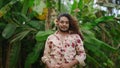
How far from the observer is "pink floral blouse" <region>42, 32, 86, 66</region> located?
3.70 meters

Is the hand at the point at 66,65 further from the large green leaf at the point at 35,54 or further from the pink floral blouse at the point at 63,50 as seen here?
the large green leaf at the point at 35,54

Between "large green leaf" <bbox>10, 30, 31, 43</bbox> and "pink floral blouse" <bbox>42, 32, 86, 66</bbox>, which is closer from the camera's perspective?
"pink floral blouse" <bbox>42, 32, 86, 66</bbox>

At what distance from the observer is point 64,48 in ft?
12.1

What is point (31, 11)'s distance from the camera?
6.04 m

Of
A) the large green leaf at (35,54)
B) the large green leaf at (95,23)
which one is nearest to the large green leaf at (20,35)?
the large green leaf at (35,54)

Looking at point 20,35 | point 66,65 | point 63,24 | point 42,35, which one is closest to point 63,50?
point 66,65

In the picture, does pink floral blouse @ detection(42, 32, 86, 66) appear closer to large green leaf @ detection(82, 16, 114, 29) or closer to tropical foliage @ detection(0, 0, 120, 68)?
tropical foliage @ detection(0, 0, 120, 68)

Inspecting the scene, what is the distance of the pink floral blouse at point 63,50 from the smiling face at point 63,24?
82mm

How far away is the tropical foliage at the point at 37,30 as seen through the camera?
517 cm

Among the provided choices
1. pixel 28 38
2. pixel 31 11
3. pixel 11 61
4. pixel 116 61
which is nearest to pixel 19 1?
pixel 31 11

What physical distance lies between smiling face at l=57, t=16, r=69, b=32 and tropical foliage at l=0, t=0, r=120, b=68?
3.67 feet

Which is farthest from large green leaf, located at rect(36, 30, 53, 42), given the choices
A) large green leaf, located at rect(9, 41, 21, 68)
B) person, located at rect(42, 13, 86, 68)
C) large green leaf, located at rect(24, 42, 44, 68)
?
person, located at rect(42, 13, 86, 68)

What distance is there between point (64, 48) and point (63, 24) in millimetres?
265

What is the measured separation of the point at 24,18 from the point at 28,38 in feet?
1.12
